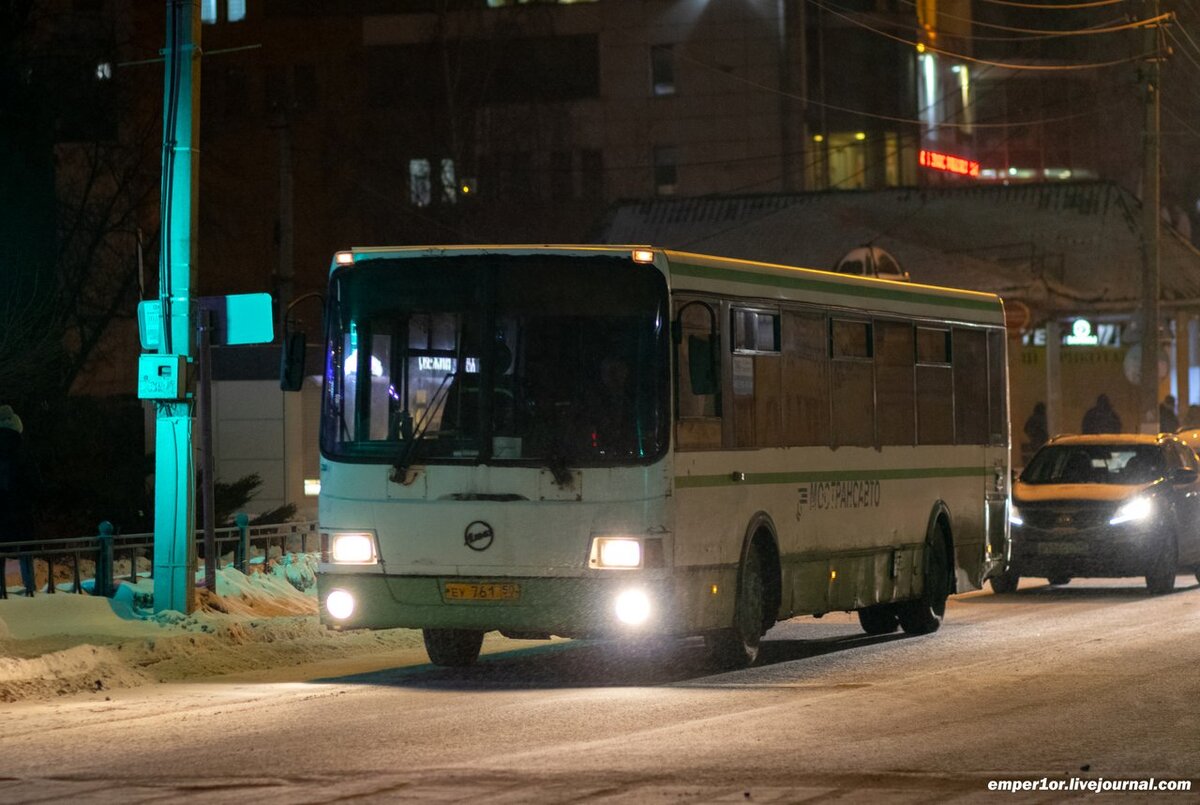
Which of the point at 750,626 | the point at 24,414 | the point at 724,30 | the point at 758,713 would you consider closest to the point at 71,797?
the point at 758,713

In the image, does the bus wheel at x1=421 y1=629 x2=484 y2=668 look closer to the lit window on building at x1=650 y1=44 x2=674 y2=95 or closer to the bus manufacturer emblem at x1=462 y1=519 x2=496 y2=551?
the bus manufacturer emblem at x1=462 y1=519 x2=496 y2=551

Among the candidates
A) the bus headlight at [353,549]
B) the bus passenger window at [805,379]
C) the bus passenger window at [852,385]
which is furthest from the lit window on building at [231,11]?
the bus headlight at [353,549]

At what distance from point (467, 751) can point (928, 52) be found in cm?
6166

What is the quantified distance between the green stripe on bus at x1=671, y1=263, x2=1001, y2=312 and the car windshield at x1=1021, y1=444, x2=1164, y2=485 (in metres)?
4.53

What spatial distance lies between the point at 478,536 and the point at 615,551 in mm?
854

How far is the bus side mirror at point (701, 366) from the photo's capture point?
1399 centimetres

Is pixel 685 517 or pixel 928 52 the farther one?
pixel 928 52

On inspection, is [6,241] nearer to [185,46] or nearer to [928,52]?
[185,46]

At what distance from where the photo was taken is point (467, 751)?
416 inches

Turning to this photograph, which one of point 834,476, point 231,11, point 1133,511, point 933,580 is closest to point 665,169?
point 231,11

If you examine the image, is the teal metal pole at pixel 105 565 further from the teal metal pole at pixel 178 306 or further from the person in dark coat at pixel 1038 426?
the person in dark coat at pixel 1038 426

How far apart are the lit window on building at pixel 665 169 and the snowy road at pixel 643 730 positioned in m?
53.6

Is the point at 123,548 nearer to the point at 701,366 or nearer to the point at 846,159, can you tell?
the point at 701,366

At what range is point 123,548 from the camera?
18.6 m
